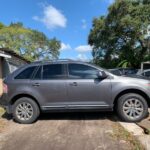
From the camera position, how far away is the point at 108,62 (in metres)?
43.3

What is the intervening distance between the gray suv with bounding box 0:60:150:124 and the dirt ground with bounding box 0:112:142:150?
0.44m

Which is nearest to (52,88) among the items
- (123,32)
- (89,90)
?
(89,90)

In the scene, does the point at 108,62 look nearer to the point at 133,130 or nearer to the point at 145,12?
the point at 145,12

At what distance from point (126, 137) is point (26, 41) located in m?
45.3

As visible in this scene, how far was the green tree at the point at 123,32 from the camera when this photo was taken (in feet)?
115

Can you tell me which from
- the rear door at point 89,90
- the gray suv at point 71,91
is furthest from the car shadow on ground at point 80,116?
the rear door at point 89,90

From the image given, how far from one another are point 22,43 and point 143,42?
2226cm

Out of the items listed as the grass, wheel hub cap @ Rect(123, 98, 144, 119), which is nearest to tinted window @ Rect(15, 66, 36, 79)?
wheel hub cap @ Rect(123, 98, 144, 119)

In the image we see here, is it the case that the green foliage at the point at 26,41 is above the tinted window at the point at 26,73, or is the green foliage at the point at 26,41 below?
above

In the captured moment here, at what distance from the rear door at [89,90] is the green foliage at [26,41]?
40.1 m

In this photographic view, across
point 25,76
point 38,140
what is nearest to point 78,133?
point 38,140

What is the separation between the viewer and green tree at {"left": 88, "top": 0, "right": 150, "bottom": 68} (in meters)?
35.0

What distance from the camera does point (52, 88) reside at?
8391mm

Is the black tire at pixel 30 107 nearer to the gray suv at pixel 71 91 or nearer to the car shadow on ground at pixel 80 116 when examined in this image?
the gray suv at pixel 71 91
